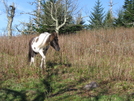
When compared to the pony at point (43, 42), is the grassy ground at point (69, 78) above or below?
below

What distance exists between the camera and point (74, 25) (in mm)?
19516

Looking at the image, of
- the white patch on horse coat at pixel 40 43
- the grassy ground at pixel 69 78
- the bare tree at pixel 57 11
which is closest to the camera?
the grassy ground at pixel 69 78

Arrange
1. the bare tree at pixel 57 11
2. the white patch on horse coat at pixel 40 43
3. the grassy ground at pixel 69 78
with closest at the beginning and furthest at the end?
1. the grassy ground at pixel 69 78
2. the white patch on horse coat at pixel 40 43
3. the bare tree at pixel 57 11

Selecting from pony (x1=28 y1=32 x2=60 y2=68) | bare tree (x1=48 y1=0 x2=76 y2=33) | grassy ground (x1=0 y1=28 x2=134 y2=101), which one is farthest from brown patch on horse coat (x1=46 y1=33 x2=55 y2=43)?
bare tree (x1=48 y1=0 x2=76 y2=33)

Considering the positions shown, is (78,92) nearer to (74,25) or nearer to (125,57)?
(125,57)

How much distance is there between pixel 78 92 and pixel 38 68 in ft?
7.24

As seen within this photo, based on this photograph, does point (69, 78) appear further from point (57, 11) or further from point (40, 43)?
point (57, 11)

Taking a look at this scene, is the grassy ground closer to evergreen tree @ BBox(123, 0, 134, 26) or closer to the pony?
the pony

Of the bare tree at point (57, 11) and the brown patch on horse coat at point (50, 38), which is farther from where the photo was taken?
the bare tree at point (57, 11)

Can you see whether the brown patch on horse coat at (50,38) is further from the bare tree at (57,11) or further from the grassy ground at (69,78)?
the bare tree at (57,11)

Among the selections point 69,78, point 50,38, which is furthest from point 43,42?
point 69,78


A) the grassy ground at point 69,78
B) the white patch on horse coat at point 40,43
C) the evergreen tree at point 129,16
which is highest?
the evergreen tree at point 129,16

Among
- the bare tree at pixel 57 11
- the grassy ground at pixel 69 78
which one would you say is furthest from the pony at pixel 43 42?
the bare tree at pixel 57 11

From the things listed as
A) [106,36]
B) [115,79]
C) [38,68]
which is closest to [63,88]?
[38,68]
